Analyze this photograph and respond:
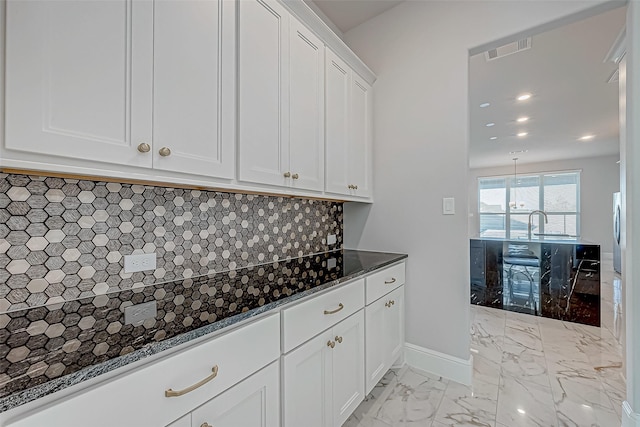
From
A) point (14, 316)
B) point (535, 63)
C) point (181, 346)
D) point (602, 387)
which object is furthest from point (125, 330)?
point (535, 63)

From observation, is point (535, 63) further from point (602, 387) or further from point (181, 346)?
point (181, 346)

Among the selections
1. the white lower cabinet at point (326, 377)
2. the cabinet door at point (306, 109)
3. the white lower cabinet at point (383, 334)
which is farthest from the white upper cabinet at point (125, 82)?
the white lower cabinet at point (383, 334)

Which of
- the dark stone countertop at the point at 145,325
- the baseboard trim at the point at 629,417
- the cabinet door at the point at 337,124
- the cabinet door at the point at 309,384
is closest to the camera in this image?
the dark stone countertop at the point at 145,325

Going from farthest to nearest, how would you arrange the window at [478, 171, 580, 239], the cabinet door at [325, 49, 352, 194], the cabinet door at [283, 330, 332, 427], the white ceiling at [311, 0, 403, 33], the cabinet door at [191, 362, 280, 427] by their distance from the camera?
the window at [478, 171, 580, 239] → the white ceiling at [311, 0, 403, 33] → the cabinet door at [325, 49, 352, 194] → the cabinet door at [283, 330, 332, 427] → the cabinet door at [191, 362, 280, 427]

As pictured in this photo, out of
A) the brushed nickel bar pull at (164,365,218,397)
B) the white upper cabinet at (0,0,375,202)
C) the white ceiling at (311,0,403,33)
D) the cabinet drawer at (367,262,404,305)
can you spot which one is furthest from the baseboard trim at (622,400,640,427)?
the white ceiling at (311,0,403,33)

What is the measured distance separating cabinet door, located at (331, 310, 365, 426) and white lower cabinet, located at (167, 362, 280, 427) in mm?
404

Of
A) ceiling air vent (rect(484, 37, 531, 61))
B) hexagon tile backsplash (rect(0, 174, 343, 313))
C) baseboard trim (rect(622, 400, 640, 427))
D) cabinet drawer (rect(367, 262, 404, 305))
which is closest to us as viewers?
hexagon tile backsplash (rect(0, 174, 343, 313))

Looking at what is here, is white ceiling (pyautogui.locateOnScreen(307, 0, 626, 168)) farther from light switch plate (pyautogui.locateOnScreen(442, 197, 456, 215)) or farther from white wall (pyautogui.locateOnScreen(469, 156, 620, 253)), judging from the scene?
light switch plate (pyautogui.locateOnScreen(442, 197, 456, 215))

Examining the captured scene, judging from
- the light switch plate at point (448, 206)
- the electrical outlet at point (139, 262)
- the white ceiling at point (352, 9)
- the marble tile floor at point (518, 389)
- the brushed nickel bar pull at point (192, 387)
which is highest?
the white ceiling at point (352, 9)

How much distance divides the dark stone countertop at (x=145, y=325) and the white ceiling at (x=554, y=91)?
2.73 meters

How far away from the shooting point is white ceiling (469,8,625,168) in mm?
2469

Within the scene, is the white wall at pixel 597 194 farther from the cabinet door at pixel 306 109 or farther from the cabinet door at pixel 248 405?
the cabinet door at pixel 248 405

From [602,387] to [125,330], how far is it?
2.86 metres

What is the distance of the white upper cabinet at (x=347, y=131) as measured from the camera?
1909mm
